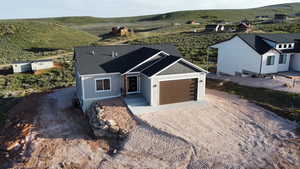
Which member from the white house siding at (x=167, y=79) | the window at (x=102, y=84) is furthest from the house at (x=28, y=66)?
the white house siding at (x=167, y=79)

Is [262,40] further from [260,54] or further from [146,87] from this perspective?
[146,87]

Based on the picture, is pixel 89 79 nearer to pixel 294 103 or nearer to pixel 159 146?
pixel 159 146

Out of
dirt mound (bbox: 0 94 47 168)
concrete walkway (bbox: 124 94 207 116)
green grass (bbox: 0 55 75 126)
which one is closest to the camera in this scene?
dirt mound (bbox: 0 94 47 168)

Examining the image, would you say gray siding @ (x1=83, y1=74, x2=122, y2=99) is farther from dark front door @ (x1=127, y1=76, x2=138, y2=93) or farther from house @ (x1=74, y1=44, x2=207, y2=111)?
dark front door @ (x1=127, y1=76, x2=138, y2=93)

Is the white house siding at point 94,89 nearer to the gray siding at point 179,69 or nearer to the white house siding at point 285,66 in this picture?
the gray siding at point 179,69

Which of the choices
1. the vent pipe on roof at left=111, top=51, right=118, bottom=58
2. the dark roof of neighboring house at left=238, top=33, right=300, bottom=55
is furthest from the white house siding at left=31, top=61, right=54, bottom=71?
the dark roof of neighboring house at left=238, top=33, right=300, bottom=55

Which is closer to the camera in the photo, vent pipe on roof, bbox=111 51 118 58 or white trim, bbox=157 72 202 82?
white trim, bbox=157 72 202 82
